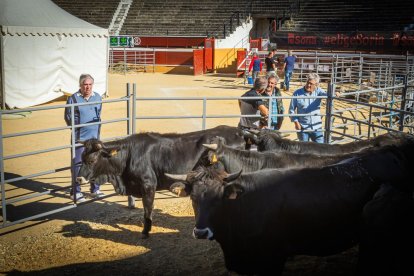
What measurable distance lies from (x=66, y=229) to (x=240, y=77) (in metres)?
19.7

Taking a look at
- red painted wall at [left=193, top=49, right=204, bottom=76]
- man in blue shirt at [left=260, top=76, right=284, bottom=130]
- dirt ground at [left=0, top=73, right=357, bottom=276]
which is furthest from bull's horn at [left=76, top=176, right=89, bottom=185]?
red painted wall at [left=193, top=49, right=204, bottom=76]

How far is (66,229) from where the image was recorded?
583 cm

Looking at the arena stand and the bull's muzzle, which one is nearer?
the bull's muzzle

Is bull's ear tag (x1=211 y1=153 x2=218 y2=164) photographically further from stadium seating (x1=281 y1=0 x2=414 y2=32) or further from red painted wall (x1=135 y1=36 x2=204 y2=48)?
red painted wall (x1=135 y1=36 x2=204 y2=48)

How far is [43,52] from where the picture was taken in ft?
50.7

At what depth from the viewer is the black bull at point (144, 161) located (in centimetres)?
568

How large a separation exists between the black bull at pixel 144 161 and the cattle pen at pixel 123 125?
0.58 m

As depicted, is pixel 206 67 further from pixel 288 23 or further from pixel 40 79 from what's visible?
pixel 40 79

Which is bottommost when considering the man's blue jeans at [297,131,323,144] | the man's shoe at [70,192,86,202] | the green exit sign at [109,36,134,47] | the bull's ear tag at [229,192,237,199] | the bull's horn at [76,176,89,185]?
the man's shoe at [70,192,86,202]

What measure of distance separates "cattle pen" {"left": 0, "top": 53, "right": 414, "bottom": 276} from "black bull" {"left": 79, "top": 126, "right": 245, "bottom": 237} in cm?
58

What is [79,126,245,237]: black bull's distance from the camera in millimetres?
5680

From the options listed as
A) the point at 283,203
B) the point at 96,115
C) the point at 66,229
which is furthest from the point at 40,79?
the point at 283,203

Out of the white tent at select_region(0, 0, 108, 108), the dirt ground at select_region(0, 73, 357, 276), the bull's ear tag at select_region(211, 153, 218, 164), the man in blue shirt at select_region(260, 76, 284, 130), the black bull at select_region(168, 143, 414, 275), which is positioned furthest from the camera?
the white tent at select_region(0, 0, 108, 108)

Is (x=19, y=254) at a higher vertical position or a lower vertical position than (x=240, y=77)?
lower
